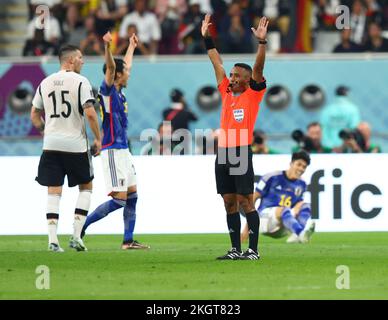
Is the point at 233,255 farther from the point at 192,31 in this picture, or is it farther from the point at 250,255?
the point at 192,31

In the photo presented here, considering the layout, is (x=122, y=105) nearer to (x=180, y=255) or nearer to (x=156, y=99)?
(x=180, y=255)

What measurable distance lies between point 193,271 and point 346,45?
12.3 m

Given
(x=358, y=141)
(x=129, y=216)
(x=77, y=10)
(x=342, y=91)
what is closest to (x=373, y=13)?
(x=342, y=91)

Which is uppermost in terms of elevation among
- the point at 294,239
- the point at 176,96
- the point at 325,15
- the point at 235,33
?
the point at 325,15

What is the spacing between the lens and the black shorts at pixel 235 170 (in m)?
13.8

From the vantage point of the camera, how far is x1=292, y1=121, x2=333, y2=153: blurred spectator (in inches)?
866

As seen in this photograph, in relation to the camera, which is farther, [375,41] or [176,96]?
[375,41]

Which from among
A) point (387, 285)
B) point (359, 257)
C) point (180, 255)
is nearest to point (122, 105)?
point (180, 255)

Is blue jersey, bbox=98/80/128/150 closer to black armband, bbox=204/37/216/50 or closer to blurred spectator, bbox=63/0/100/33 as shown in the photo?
black armband, bbox=204/37/216/50

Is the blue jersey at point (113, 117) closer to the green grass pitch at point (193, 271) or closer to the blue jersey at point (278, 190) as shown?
the green grass pitch at point (193, 271)

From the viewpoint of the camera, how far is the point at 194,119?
76.0 ft

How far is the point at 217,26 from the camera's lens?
82.0ft

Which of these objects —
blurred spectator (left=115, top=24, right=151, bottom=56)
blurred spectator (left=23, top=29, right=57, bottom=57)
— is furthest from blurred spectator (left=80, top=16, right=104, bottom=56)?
blurred spectator (left=23, top=29, right=57, bottom=57)

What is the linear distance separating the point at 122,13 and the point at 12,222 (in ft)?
25.0
